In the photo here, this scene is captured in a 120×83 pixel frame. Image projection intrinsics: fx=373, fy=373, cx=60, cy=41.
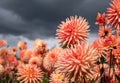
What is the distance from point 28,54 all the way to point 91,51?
3094 millimetres

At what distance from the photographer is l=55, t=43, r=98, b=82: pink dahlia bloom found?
247cm

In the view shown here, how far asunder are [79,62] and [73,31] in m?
0.42

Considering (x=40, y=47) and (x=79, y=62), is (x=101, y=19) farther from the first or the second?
(x=40, y=47)

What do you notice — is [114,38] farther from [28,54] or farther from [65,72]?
[28,54]

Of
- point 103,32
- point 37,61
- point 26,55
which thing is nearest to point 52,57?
point 37,61

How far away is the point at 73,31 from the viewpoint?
112 inches

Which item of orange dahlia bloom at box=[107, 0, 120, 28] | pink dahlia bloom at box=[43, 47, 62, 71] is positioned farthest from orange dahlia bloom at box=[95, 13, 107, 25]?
pink dahlia bloom at box=[43, 47, 62, 71]

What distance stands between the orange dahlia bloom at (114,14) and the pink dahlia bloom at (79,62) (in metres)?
0.44

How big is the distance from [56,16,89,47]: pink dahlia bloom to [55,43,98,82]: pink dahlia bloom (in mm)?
268

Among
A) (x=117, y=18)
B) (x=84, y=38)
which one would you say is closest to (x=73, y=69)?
(x=84, y=38)

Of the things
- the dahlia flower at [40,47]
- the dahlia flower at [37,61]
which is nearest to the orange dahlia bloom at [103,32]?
the dahlia flower at [37,61]

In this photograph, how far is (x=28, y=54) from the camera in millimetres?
5484

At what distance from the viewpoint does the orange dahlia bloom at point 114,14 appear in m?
2.85

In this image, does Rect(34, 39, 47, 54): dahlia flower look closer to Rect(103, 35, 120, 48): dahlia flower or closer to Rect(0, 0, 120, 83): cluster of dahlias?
Rect(0, 0, 120, 83): cluster of dahlias
